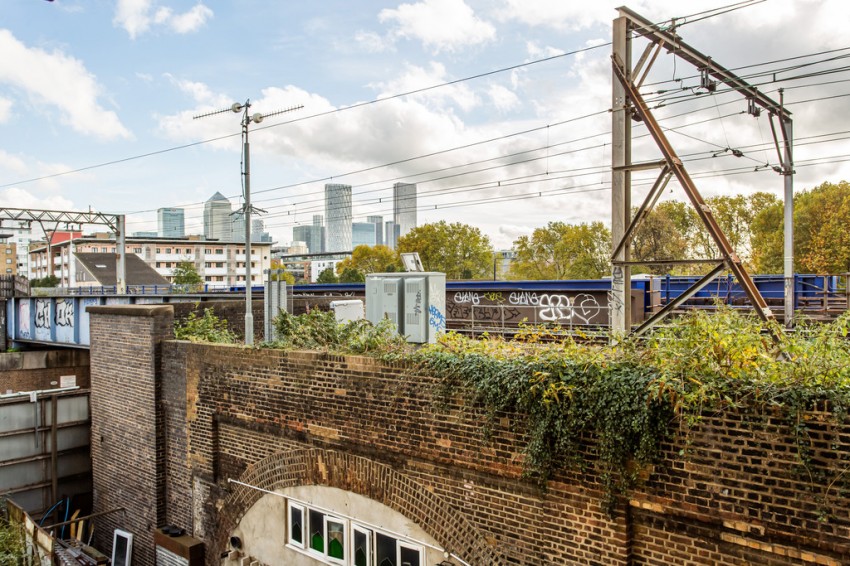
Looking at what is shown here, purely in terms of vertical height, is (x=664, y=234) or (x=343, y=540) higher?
(x=664, y=234)

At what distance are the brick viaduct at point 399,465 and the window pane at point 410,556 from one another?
0.45m

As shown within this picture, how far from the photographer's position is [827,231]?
41.5 meters

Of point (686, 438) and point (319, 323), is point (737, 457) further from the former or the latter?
point (319, 323)

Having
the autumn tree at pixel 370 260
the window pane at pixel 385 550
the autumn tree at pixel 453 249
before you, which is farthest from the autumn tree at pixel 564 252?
the window pane at pixel 385 550

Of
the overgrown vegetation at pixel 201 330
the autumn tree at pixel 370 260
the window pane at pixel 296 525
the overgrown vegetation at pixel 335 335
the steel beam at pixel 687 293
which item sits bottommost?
the window pane at pixel 296 525

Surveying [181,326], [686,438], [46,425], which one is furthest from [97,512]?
[686,438]

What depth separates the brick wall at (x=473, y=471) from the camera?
5602 mm

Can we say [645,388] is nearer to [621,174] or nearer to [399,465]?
[399,465]

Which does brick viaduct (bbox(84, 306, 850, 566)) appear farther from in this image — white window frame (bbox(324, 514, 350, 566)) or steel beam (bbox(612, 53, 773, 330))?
steel beam (bbox(612, 53, 773, 330))

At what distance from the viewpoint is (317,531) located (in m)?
10.1

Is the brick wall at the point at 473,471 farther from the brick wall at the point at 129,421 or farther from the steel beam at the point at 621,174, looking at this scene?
the steel beam at the point at 621,174

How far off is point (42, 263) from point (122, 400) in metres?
133

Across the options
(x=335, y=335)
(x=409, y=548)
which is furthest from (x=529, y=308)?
(x=409, y=548)

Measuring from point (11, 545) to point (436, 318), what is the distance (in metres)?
11.3
